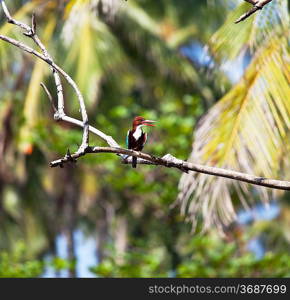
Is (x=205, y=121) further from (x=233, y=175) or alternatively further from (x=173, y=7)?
(x=173, y=7)

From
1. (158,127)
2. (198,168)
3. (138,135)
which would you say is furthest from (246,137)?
(158,127)

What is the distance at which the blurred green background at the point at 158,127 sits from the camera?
6070 millimetres

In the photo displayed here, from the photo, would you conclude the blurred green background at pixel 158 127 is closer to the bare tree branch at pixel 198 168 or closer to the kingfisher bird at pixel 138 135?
the kingfisher bird at pixel 138 135

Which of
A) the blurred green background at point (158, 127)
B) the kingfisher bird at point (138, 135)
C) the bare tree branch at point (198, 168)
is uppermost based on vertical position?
the blurred green background at point (158, 127)

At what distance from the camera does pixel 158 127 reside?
10.6 metres

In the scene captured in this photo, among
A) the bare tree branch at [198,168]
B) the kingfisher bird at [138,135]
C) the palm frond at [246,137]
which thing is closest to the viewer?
the bare tree branch at [198,168]

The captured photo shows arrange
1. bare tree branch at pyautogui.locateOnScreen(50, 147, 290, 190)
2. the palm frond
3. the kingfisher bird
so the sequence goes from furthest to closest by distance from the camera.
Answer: the palm frond, the kingfisher bird, bare tree branch at pyautogui.locateOnScreen(50, 147, 290, 190)

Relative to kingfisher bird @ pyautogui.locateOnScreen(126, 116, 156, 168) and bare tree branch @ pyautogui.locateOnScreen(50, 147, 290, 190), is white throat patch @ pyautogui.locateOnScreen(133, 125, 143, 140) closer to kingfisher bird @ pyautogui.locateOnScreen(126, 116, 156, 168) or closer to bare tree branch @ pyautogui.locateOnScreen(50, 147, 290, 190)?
kingfisher bird @ pyautogui.locateOnScreen(126, 116, 156, 168)

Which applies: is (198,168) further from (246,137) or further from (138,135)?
(246,137)

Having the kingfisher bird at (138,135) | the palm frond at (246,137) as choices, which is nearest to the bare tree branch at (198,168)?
the kingfisher bird at (138,135)

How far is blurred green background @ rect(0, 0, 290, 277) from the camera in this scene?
19.9 feet

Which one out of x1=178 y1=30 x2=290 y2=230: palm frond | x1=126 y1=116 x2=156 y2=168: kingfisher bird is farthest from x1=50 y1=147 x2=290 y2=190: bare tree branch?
x1=178 y1=30 x2=290 y2=230: palm frond

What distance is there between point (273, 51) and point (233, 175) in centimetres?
277

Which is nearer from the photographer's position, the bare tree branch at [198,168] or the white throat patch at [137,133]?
the bare tree branch at [198,168]
